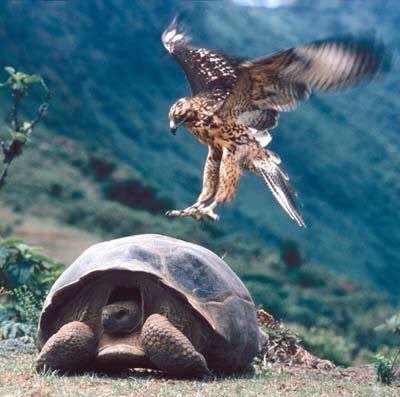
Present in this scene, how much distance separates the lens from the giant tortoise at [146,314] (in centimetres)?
404

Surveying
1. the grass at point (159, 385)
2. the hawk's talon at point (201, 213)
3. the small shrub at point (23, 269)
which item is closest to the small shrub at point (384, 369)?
the grass at point (159, 385)

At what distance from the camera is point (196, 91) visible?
5.06 meters

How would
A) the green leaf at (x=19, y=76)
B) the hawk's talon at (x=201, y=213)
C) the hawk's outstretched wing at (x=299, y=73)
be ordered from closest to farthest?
the hawk's outstretched wing at (x=299, y=73) → the hawk's talon at (x=201, y=213) → the green leaf at (x=19, y=76)

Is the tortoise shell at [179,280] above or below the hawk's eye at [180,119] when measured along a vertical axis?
below

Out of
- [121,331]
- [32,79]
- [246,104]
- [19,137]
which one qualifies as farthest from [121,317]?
[32,79]

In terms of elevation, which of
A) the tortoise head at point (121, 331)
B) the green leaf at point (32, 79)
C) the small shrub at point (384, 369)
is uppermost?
the green leaf at point (32, 79)

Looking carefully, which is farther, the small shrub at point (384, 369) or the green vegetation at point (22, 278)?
the green vegetation at point (22, 278)

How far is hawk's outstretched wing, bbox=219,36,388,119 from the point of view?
385 cm

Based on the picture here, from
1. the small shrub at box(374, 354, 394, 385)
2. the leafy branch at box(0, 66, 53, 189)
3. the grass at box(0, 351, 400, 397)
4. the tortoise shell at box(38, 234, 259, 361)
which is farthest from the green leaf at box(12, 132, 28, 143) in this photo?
the small shrub at box(374, 354, 394, 385)

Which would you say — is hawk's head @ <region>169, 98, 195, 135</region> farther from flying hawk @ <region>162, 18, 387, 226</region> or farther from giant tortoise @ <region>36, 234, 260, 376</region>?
giant tortoise @ <region>36, 234, 260, 376</region>

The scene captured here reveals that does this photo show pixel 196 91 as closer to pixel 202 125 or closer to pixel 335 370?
pixel 202 125

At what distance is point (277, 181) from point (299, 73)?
0.74m

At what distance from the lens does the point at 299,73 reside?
13.9ft

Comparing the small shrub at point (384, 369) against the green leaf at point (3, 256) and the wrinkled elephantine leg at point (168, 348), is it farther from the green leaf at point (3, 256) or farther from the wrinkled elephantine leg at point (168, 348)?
the green leaf at point (3, 256)
